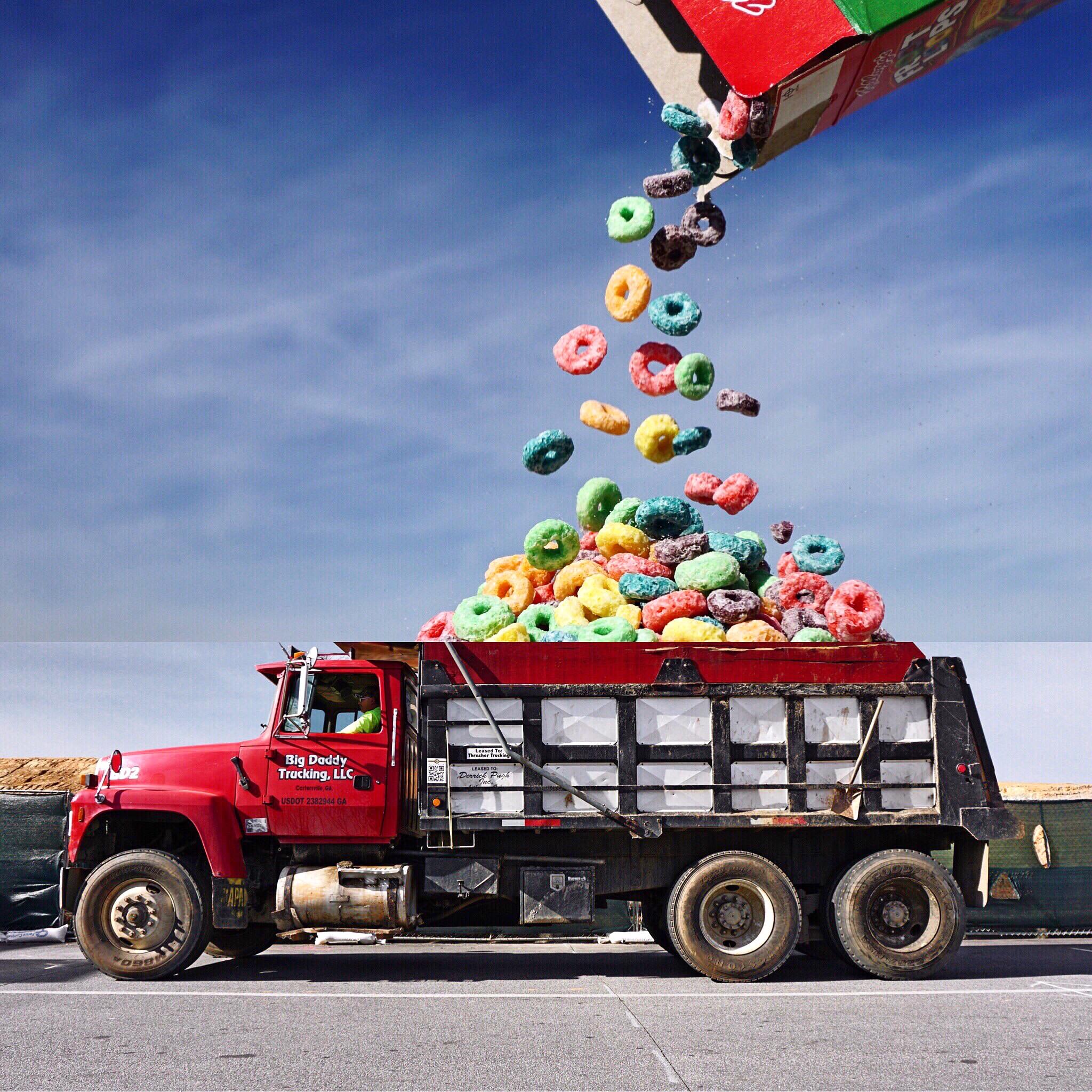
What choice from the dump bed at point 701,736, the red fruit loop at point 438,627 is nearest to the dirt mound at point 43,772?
the red fruit loop at point 438,627

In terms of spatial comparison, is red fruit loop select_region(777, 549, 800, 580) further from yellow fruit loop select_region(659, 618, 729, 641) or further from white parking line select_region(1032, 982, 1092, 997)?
white parking line select_region(1032, 982, 1092, 997)

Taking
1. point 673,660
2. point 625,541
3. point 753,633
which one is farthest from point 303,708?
point 625,541

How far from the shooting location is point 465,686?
9.96m

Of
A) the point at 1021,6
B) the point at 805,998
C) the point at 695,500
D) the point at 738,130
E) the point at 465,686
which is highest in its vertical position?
the point at 1021,6

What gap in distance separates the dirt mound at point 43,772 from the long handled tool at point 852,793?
74.7 feet

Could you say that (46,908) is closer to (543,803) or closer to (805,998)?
(543,803)

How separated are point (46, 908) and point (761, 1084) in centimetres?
1167

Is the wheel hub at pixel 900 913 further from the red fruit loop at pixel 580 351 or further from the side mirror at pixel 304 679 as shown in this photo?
the red fruit loop at pixel 580 351

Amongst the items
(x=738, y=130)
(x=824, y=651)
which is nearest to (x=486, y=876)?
(x=824, y=651)

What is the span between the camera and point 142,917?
389 inches

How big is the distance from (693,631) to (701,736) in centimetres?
255

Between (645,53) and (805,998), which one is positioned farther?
(645,53)

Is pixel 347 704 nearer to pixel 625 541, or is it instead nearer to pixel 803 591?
pixel 625 541

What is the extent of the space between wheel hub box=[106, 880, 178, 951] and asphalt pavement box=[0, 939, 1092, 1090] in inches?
15.3
